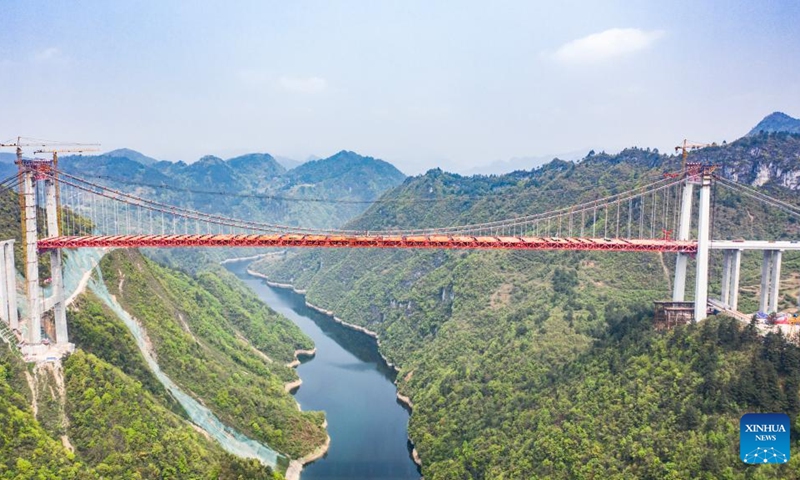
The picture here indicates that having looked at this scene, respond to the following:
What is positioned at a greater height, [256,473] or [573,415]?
[573,415]

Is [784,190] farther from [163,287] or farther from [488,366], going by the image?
[163,287]

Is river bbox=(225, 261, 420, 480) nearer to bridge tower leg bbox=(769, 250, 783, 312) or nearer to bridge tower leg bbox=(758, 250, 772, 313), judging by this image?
bridge tower leg bbox=(758, 250, 772, 313)

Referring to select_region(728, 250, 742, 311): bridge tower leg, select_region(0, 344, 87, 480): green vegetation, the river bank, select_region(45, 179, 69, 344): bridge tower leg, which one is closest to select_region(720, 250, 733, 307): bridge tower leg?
select_region(728, 250, 742, 311): bridge tower leg

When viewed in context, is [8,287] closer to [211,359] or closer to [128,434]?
[128,434]

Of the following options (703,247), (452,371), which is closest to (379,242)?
(703,247)

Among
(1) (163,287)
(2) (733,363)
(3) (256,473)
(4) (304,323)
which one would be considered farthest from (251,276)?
(2) (733,363)

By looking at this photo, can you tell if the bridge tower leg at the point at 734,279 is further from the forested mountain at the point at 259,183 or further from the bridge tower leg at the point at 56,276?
the forested mountain at the point at 259,183
